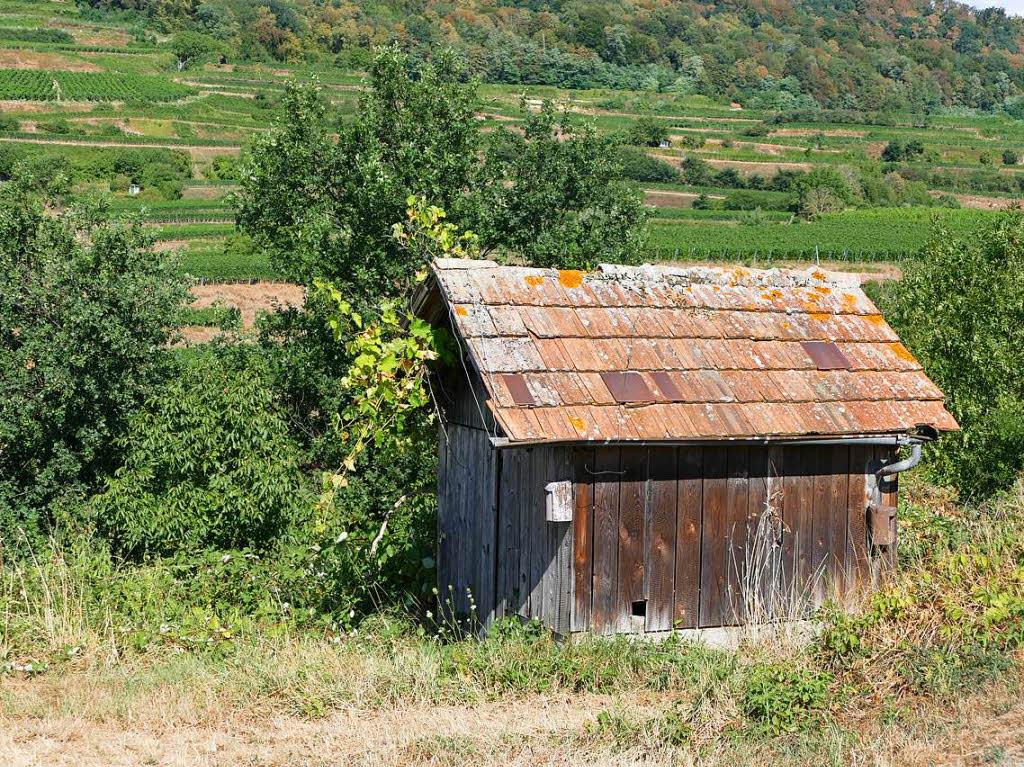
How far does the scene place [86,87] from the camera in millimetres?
96250

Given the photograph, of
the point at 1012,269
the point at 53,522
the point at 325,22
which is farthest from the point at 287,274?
the point at 325,22

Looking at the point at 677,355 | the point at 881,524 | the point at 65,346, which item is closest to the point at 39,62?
the point at 65,346

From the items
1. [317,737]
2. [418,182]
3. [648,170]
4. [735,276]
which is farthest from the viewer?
[648,170]

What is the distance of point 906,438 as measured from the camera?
25.2ft

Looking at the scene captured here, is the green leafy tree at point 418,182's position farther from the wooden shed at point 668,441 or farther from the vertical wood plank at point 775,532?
the vertical wood plank at point 775,532

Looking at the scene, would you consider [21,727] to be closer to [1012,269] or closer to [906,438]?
[906,438]

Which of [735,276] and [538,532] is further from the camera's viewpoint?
[735,276]

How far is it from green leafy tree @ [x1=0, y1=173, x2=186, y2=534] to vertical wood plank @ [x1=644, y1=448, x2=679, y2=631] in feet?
33.1

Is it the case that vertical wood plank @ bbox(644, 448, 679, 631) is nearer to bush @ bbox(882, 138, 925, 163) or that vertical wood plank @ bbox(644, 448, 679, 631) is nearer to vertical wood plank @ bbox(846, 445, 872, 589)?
vertical wood plank @ bbox(846, 445, 872, 589)

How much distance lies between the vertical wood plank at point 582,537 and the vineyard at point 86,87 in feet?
307

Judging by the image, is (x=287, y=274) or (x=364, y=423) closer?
(x=364, y=423)

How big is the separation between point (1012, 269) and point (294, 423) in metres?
12.1

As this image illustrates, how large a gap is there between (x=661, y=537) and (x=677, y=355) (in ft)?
4.43

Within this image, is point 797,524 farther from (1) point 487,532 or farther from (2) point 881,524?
(1) point 487,532
